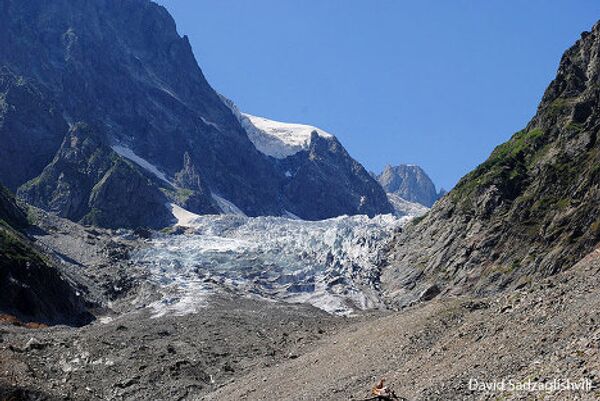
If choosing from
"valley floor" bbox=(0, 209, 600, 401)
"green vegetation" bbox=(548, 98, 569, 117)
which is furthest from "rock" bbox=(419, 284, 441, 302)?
"green vegetation" bbox=(548, 98, 569, 117)

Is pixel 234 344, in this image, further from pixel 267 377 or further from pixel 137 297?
pixel 137 297

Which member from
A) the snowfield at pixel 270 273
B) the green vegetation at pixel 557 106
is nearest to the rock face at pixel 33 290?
the snowfield at pixel 270 273

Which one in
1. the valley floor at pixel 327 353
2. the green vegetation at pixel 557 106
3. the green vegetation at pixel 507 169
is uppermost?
the green vegetation at pixel 557 106

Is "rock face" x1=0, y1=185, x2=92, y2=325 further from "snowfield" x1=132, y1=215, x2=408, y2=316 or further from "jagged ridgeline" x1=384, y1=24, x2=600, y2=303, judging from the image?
"jagged ridgeline" x1=384, y1=24, x2=600, y2=303

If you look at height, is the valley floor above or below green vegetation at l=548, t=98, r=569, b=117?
below

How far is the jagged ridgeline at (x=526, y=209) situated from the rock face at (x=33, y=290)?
5613 cm

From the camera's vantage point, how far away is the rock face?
11438 centimetres

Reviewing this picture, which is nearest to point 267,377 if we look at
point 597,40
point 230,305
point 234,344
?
point 234,344

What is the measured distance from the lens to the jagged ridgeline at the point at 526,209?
11950 centimetres

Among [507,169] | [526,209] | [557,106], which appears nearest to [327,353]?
[526,209]

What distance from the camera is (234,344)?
87875mm

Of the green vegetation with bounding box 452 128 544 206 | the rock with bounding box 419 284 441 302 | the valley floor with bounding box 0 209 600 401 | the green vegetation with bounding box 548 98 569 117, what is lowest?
the valley floor with bounding box 0 209 600 401

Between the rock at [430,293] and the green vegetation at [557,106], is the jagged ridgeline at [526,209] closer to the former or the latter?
the green vegetation at [557,106]

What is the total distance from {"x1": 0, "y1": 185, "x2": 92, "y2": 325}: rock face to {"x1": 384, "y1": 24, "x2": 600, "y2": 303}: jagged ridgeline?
56.1 m
